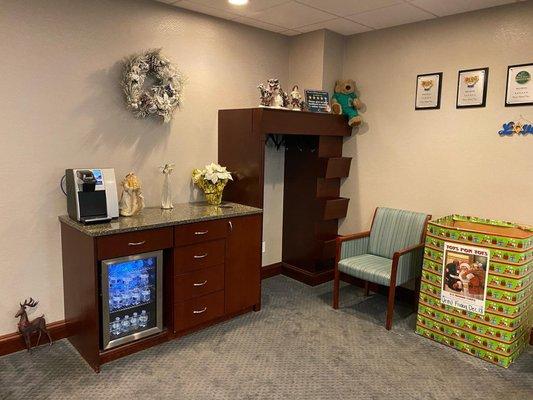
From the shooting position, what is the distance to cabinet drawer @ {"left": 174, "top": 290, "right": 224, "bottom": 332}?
2.93m

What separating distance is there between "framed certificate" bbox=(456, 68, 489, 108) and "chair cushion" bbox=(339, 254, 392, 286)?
143 cm

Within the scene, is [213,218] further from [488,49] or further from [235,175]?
[488,49]

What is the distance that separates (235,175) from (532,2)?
2.54 metres

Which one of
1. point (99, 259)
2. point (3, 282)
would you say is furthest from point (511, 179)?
point (3, 282)

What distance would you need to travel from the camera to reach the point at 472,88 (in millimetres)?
3232

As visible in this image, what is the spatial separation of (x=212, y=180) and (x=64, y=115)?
3.82 feet

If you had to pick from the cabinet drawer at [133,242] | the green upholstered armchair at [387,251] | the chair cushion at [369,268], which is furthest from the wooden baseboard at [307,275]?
the cabinet drawer at [133,242]

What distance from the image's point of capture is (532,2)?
2900 mm

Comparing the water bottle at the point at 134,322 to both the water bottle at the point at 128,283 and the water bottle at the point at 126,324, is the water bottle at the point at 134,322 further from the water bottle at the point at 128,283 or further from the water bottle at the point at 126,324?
the water bottle at the point at 128,283

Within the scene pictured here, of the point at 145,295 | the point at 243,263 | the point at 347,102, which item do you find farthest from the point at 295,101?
the point at 145,295

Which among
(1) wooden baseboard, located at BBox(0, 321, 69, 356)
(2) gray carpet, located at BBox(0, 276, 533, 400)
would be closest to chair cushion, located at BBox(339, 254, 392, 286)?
(2) gray carpet, located at BBox(0, 276, 533, 400)

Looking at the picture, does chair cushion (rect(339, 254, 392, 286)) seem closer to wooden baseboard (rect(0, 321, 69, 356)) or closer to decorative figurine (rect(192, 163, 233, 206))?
decorative figurine (rect(192, 163, 233, 206))

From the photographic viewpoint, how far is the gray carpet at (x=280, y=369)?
94.4 inches

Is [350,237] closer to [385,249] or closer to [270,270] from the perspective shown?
[385,249]
